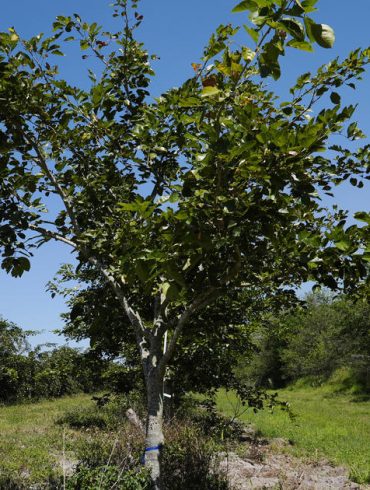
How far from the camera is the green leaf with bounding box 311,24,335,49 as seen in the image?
1564 mm

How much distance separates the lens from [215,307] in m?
5.62

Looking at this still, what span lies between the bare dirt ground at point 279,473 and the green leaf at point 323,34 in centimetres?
617

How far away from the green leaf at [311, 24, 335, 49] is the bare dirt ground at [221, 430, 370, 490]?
617cm

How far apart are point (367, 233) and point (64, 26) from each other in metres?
3.44

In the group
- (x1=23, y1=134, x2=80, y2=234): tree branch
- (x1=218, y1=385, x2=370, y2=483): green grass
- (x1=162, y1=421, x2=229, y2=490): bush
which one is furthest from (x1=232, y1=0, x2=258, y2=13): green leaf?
(x1=218, y1=385, x2=370, y2=483): green grass

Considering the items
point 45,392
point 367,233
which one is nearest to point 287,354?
point 45,392

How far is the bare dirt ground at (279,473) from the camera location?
754 centimetres

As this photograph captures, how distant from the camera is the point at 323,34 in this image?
5.16 feet

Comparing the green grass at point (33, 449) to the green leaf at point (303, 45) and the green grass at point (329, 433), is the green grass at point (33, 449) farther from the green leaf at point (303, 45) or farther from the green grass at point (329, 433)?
the green leaf at point (303, 45)

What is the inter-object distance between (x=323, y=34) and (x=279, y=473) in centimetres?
832

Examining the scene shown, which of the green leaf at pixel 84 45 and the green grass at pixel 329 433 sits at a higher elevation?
the green leaf at pixel 84 45

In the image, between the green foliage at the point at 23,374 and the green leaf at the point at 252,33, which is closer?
the green leaf at the point at 252,33

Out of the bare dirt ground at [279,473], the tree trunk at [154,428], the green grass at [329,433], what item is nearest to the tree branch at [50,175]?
the tree trunk at [154,428]

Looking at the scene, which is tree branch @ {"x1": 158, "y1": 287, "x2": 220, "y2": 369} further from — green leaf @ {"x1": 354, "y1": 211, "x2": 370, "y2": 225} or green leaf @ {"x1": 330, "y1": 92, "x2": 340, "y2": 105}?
green leaf @ {"x1": 330, "y1": 92, "x2": 340, "y2": 105}
